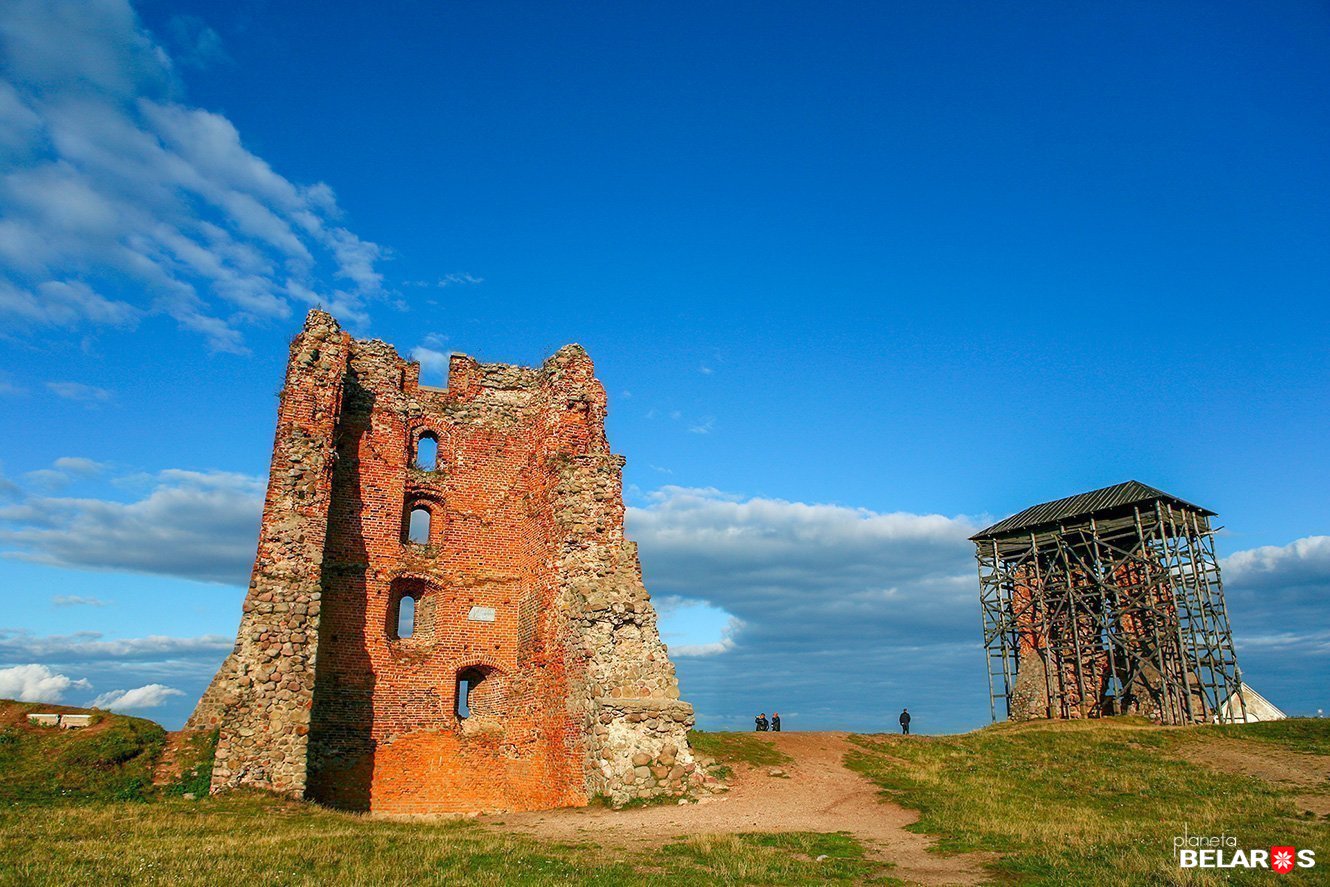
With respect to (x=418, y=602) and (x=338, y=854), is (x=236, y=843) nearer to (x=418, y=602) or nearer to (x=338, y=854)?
(x=338, y=854)

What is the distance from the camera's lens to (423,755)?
16.6 m

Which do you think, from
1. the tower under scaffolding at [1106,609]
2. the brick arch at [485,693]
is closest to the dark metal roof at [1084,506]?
the tower under scaffolding at [1106,609]

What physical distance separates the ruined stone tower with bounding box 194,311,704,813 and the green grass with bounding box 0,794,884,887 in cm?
267

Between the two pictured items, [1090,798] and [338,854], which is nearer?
[338,854]

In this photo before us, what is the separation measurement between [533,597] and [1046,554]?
25.9m

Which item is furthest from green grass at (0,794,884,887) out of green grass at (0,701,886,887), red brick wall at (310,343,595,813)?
red brick wall at (310,343,595,813)

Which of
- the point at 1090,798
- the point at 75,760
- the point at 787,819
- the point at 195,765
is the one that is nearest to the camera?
the point at 75,760

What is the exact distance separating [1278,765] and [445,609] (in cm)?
1877

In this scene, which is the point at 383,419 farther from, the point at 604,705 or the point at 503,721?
the point at 604,705

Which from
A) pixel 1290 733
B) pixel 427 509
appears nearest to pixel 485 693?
pixel 427 509

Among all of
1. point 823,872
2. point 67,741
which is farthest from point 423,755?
point 823,872

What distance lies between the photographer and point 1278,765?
18703mm

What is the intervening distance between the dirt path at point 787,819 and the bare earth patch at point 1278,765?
7444 mm

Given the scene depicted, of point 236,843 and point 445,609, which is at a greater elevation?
point 445,609
